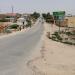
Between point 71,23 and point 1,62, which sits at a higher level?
point 1,62

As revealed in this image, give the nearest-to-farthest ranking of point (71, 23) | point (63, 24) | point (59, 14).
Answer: point (59, 14) → point (63, 24) → point (71, 23)

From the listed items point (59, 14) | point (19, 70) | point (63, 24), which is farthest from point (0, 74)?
point (63, 24)

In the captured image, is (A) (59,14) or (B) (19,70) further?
(A) (59,14)

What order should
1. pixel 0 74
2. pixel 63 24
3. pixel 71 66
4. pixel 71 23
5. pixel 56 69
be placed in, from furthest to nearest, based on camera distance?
pixel 71 23 → pixel 63 24 → pixel 71 66 → pixel 56 69 → pixel 0 74

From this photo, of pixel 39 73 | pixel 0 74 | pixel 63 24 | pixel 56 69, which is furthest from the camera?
pixel 63 24

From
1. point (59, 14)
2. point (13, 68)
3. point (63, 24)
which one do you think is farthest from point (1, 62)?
point (63, 24)

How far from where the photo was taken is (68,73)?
42.1 feet

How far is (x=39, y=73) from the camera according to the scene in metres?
12.4

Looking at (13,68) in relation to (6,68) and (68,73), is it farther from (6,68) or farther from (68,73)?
(68,73)

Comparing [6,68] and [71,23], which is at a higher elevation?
[6,68]

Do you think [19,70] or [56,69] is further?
[56,69]

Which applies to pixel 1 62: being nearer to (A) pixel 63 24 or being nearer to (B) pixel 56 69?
(B) pixel 56 69

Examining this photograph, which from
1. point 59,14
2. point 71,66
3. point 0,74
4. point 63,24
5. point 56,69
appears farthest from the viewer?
point 63,24

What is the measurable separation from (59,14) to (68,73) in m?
42.8
